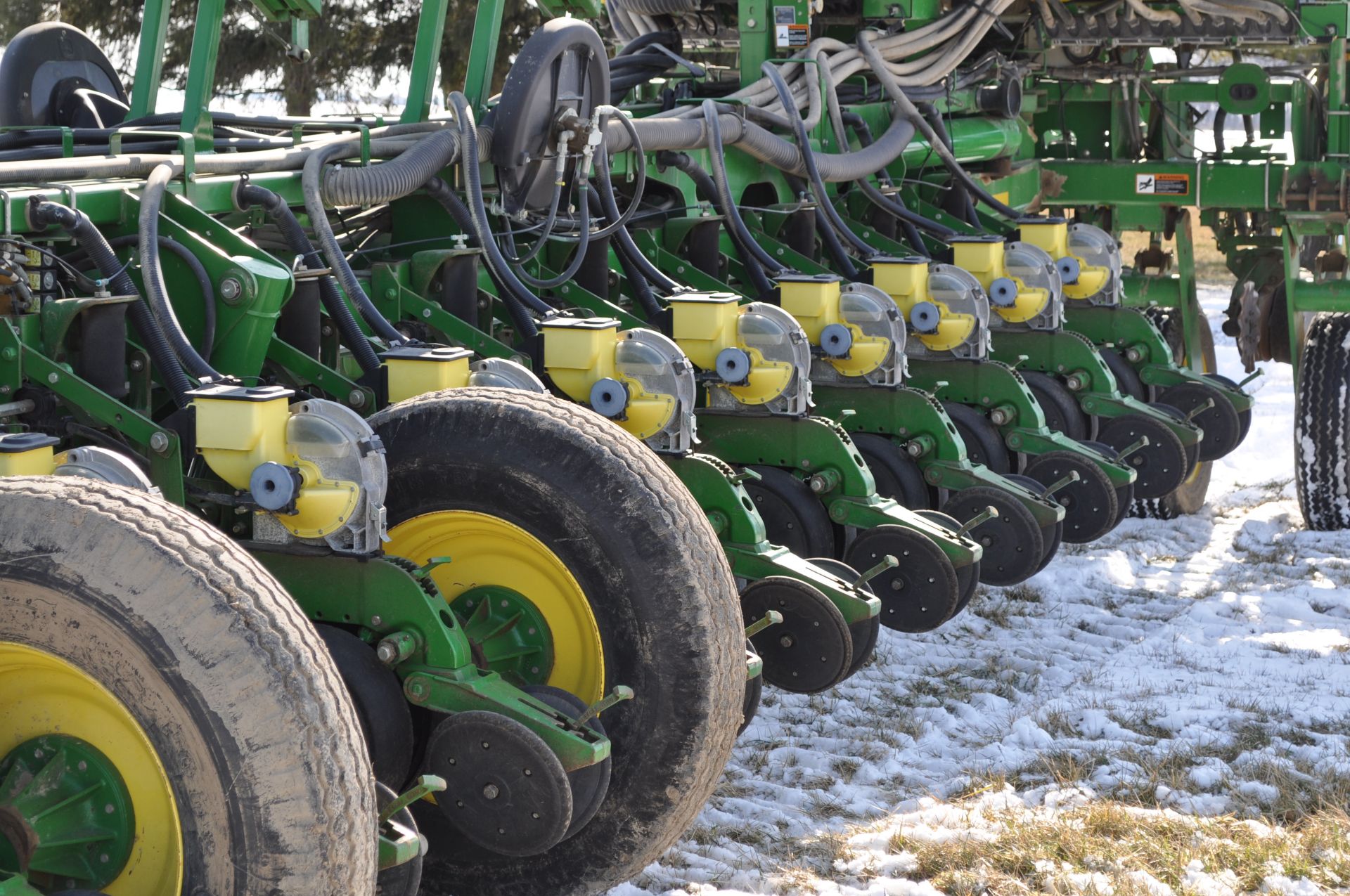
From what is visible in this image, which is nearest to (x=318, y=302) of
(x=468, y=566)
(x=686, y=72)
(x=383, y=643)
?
(x=468, y=566)

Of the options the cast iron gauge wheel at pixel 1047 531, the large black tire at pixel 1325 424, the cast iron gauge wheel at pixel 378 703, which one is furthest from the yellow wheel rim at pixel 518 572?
the large black tire at pixel 1325 424

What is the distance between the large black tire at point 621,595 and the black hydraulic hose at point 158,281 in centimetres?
47

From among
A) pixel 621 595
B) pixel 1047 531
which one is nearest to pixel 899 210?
pixel 1047 531

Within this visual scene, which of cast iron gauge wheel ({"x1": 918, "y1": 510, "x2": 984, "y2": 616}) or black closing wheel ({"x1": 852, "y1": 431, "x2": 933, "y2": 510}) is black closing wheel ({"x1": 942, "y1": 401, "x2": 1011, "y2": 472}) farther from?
cast iron gauge wheel ({"x1": 918, "y1": 510, "x2": 984, "y2": 616})

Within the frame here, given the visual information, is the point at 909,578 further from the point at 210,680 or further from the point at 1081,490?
the point at 210,680

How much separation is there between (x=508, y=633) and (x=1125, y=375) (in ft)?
14.4

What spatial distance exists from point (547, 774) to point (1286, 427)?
7.75 m

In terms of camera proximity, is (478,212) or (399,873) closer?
(399,873)

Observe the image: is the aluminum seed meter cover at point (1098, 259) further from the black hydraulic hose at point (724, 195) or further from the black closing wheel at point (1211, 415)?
the black hydraulic hose at point (724, 195)

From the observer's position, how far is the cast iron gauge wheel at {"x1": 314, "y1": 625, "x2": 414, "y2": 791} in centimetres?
324

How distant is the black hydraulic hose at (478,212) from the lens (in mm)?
4738

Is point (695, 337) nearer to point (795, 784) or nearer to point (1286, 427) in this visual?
point (795, 784)

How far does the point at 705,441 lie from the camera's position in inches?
209

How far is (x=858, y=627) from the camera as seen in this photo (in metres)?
4.61
